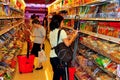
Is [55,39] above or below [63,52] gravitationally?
above

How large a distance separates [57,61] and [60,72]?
233 mm

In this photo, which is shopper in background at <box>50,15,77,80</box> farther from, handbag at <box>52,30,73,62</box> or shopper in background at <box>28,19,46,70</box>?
shopper in background at <box>28,19,46,70</box>

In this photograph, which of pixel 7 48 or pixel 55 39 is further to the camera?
pixel 7 48

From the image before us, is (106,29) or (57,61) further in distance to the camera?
(57,61)

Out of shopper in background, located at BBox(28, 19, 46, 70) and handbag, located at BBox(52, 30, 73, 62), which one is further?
shopper in background, located at BBox(28, 19, 46, 70)

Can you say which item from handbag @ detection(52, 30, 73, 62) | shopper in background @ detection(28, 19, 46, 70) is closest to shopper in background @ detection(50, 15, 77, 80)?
handbag @ detection(52, 30, 73, 62)

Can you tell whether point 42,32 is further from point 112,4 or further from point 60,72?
point 112,4

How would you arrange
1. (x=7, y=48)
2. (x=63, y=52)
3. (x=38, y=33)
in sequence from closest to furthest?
(x=63, y=52) → (x=7, y=48) → (x=38, y=33)

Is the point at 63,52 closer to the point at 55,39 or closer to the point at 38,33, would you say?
the point at 55,39


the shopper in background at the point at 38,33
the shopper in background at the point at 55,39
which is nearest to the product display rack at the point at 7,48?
the shopper in background at the point at 38,33

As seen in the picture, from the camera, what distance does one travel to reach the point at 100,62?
3262 mm

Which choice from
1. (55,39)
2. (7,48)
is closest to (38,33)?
(7,48)

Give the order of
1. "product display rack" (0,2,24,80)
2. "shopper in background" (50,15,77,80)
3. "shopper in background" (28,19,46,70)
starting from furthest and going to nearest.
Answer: "shopper in background" (28,19,46,70) → "product display rack" (0,2,24,80) → "shopper in background" (50,15,77,80)

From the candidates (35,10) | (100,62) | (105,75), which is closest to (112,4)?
(100,62)
